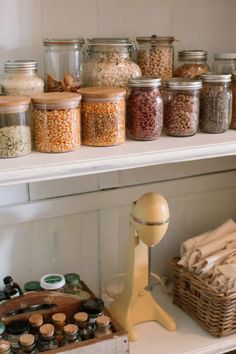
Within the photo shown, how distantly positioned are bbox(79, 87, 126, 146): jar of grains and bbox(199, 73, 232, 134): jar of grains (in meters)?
0.21

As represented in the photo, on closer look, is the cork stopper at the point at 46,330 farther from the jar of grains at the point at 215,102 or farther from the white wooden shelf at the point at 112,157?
the jar of grains at the point at 215,102

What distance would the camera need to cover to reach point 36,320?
110 centimetres

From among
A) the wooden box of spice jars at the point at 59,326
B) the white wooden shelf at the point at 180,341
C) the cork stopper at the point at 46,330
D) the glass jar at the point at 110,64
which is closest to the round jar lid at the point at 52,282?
the wooden box of spice jars at the point at 59,326

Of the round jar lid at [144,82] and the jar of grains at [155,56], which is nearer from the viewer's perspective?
the round jar lid at [144,82]

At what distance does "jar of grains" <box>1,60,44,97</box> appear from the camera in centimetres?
104

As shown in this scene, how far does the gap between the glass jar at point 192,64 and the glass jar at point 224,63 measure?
0.04 meters

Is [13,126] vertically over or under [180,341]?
over

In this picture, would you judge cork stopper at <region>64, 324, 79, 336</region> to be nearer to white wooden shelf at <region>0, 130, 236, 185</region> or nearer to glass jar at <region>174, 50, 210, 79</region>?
white wooden shelf at <region>0, 130, 236, 185</region>

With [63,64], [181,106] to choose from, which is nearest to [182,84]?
[181,106]

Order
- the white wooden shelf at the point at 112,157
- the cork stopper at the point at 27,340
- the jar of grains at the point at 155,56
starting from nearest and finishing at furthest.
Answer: the white wooden shelf at the point at 112,157 → the cork stopper at the point at 27,340 → the jar of grains at the point at 155,56

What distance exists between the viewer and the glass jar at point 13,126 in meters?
0.96

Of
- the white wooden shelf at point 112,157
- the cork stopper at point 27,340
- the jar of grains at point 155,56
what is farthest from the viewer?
the jar of grains at point 155,56

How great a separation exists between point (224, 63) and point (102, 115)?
0.40 meters

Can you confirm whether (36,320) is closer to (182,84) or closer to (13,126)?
(13,126)
